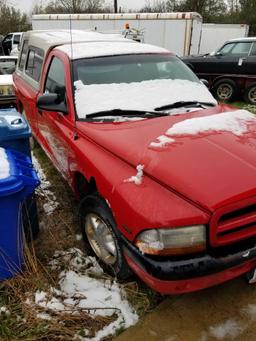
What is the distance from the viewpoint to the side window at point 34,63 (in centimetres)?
468

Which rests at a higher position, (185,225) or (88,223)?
(185,225)

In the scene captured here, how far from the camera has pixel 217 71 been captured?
10.1 meters

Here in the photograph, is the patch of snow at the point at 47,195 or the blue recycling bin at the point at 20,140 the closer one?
the blue recycling bin at the point at 20,140

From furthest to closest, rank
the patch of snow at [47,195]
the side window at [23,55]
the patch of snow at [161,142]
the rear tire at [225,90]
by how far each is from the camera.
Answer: the rear tire at [225,90] < the side window at [23,55] < the patch of snow at [47,195] < the patch of snow at [161,142]

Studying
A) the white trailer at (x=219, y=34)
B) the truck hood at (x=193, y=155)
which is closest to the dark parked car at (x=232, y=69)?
the truck hood at (x=193, y=155)

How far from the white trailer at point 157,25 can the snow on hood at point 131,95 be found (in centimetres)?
1262

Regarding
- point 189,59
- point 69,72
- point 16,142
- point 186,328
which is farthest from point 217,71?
point 186,328

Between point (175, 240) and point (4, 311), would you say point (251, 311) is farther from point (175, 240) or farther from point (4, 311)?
point (4, 311)

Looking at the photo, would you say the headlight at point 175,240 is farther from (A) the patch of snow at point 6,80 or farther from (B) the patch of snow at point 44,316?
(A) the patch of snow at point 6,80

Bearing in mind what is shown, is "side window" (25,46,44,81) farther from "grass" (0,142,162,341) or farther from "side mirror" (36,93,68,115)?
"grass" (0,142,162,341)

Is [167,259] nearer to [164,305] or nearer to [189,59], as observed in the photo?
[164,305]

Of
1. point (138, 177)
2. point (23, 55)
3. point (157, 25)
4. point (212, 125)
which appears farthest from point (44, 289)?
point (157, 25)

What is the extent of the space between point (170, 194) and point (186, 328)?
101 cm

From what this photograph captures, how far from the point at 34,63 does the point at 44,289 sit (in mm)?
3455
